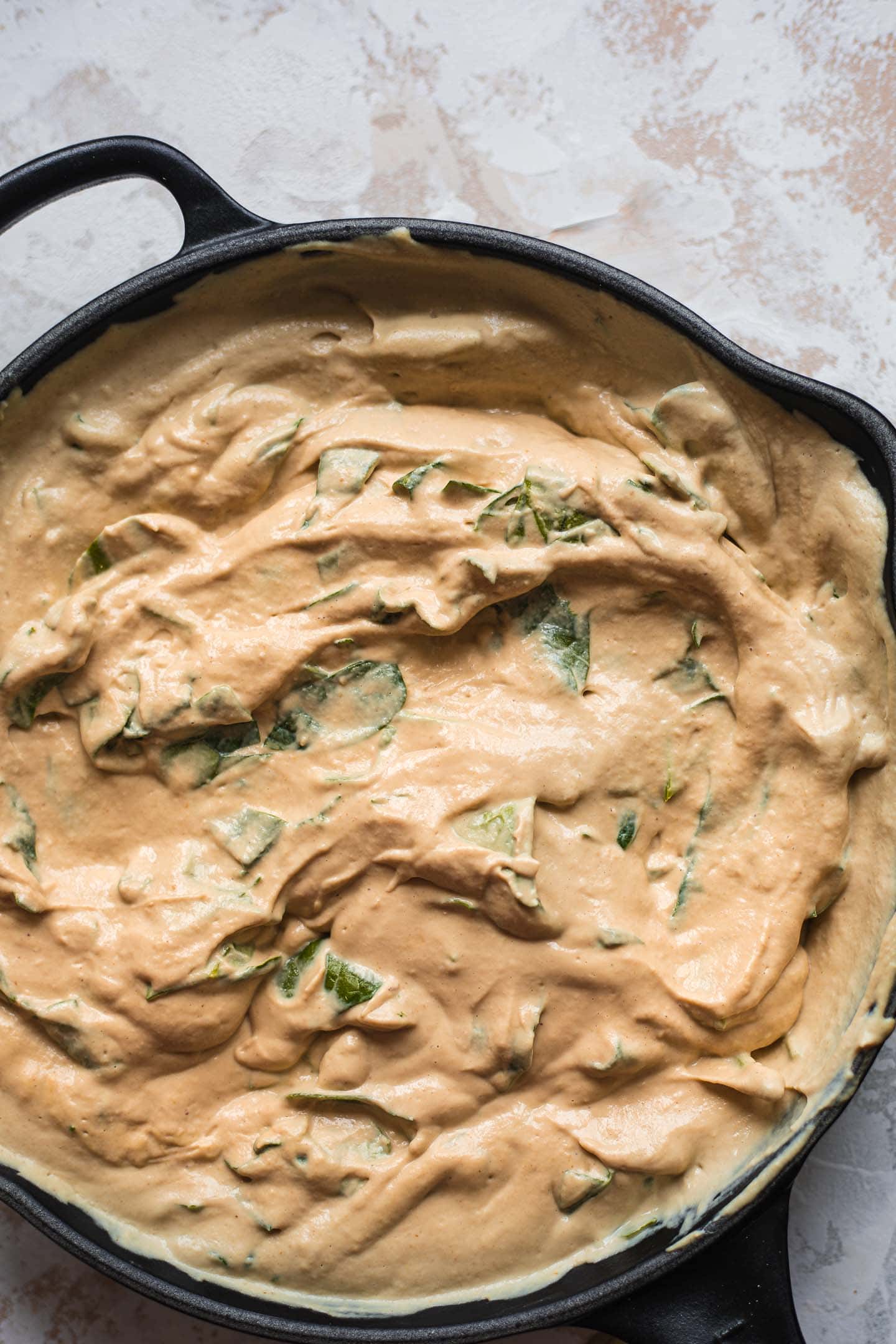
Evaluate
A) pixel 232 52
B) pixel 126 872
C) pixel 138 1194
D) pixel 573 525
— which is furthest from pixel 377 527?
pixel 138 1194

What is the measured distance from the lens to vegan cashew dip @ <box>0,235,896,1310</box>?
1.59 metres

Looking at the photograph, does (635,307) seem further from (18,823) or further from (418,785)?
(18,823)

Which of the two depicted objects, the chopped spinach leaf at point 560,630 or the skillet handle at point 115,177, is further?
the chopped spinach leaf at point 560,630

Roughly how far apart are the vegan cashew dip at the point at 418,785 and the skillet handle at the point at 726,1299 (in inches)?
4.5

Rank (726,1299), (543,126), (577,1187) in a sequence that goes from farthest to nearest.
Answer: (543,126)
(577,1187)
(726,1299)

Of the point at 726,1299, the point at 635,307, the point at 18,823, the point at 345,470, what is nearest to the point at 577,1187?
the point at 726,1299

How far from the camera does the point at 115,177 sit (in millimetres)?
1498

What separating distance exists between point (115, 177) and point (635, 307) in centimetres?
77

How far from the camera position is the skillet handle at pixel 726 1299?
1.45m

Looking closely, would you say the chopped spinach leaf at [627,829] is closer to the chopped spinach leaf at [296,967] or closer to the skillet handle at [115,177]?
the chopped spinach leaf at [296,967]

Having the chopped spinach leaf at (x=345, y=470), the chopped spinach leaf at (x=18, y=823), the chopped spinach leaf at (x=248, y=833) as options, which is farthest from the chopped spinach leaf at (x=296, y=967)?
the chopped spinach leaf at (x=345, y=470)

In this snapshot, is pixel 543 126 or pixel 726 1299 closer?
pixel 726 1299

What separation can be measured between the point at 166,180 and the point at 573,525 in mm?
762

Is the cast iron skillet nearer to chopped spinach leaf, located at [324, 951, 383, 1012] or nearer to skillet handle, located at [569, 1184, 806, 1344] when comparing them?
skillet handle, located at [569, 1184, 806, 1344]
